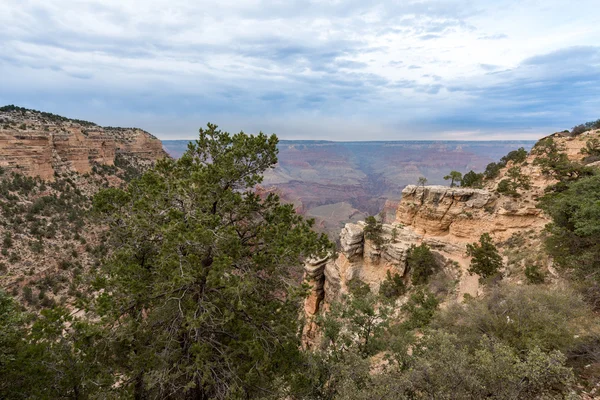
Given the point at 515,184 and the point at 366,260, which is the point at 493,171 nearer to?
the point at 515,184

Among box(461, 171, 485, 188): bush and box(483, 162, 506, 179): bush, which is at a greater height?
box(483, 162, 506, 179): bush

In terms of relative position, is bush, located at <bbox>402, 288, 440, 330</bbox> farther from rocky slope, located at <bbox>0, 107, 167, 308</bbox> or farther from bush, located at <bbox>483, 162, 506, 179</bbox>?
bush, located at <bbox>483, 162, 506, 179</bbox>

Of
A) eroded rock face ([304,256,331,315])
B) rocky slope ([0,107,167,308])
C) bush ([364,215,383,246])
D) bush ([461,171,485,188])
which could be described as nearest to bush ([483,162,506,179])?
bush ([461,171,485,188])

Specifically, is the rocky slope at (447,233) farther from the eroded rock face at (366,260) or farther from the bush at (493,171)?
the bush at (493,171)

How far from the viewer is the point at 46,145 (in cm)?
3588

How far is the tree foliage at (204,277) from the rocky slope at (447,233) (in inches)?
670

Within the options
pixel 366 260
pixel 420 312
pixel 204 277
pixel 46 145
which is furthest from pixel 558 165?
pixel 46 145

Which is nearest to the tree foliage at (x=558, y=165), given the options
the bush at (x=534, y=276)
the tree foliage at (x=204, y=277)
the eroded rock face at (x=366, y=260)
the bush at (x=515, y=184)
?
the bush at (x=515, y=184)

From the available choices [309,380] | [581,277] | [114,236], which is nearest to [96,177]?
[114,236]

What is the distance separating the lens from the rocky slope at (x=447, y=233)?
81.9 ft

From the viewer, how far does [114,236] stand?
899 cm

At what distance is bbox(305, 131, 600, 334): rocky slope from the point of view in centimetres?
2497

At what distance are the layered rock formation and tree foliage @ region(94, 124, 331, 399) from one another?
3691cm

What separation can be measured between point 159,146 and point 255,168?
72362 mm
